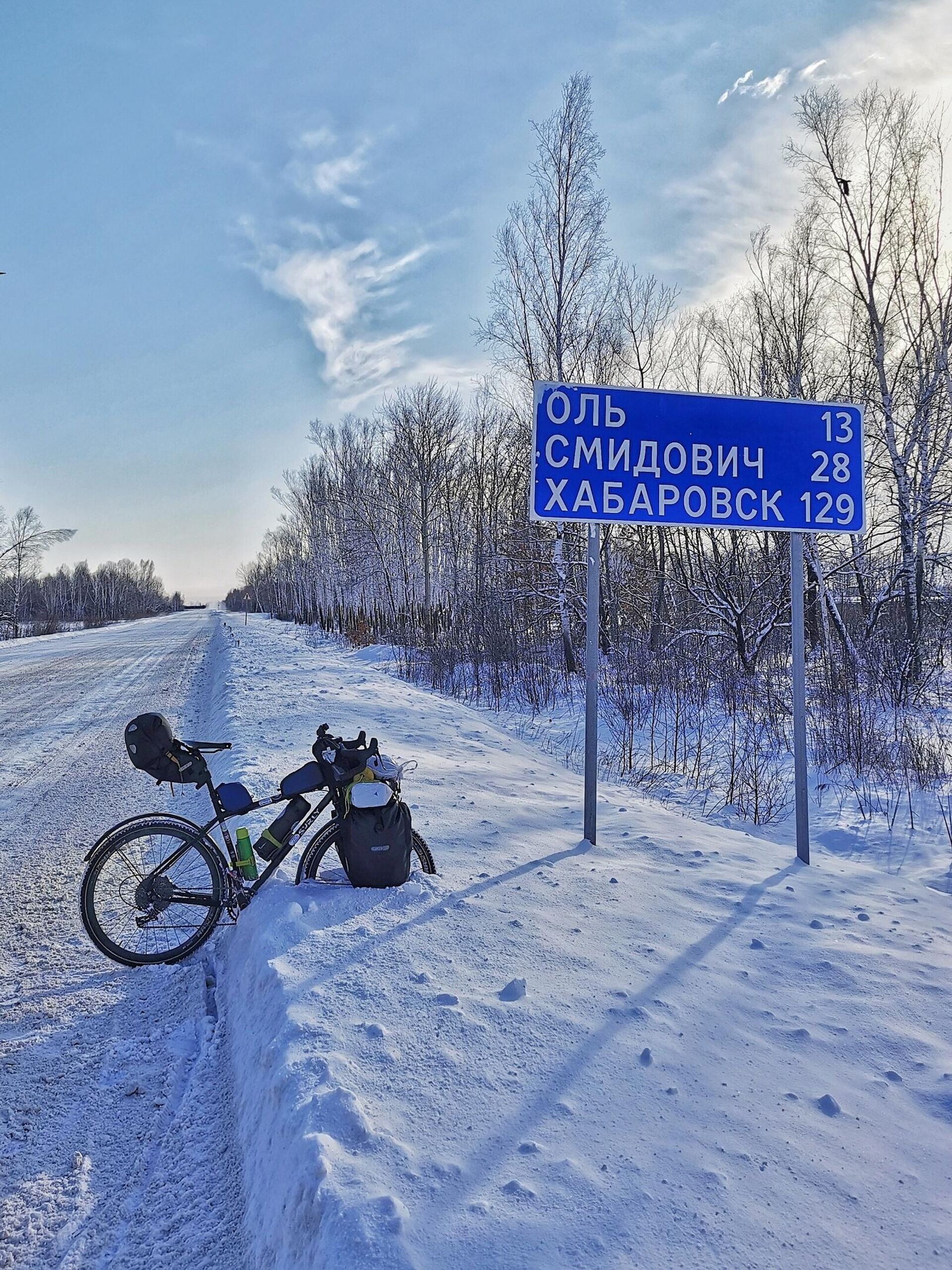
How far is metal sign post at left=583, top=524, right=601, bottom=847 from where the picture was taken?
4.64 metres

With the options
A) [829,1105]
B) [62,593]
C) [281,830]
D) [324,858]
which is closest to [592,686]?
[324,858]


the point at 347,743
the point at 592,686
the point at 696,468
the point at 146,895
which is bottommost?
the point at 146,895

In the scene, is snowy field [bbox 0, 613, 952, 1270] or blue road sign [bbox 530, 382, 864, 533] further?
blue road sign [bbox 530, 382, 864, 533]

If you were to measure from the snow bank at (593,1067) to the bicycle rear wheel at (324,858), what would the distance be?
0.31ft

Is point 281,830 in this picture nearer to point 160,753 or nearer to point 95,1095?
point 160,753

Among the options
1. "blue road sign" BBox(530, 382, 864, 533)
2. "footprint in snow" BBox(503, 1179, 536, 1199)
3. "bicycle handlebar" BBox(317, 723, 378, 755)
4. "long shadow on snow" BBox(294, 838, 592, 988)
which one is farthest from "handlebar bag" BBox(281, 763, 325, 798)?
"blue road sign" BBox(530, 382, 864, 533)

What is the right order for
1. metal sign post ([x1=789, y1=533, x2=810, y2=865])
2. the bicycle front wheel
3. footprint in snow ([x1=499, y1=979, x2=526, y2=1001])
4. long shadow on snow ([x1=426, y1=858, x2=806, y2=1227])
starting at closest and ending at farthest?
long shadow on snow ([x1=426, y1=858, x2=806, y2=1227]) → footprint in snow ([x1=499, y1=979, x2=526, y2=1001]) → the bicycle front wheel → metal sign post ([x1=789, y1=533, x2=810, y2=865])

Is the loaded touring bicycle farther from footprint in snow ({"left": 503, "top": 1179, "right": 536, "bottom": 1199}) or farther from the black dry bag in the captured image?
footprint in snow ({"left": 503, "top": 1179, "right": 536, "bottom": 1199})

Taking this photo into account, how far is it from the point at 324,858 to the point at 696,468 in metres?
3.38

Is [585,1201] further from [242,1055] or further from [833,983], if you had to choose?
[833,983]

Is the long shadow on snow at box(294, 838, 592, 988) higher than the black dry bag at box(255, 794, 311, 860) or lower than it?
lower

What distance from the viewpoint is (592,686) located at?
4809mm

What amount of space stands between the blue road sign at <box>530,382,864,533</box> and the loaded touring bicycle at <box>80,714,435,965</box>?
2.16 meters

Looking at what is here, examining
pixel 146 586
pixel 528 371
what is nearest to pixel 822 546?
pixel 528 371
